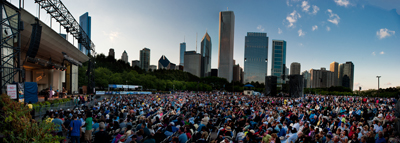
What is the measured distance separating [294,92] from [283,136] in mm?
32426

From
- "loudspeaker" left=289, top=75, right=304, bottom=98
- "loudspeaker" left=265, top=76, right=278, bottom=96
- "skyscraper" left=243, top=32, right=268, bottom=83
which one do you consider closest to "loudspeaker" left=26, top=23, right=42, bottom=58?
"loudspeaker" left=289, top=75, right=304, bottom=98

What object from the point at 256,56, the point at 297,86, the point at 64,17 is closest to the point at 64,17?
the point at 64,17

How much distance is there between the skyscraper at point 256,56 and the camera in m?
170

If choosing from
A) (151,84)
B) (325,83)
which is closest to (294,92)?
(151,84)

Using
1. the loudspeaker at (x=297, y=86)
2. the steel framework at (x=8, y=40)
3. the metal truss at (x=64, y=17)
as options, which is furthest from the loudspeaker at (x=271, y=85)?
the steel framework at (x=8, y=40)

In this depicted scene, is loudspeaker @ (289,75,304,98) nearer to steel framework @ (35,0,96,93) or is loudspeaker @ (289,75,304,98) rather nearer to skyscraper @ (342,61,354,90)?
steel framework @ (35,0,96,93)

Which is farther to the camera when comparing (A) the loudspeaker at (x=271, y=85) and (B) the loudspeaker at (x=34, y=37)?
(A) the loudspeaker at (x=271, y=85)

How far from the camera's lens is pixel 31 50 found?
547 inches

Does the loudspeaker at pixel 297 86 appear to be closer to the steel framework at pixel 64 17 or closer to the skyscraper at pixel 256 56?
the steel framework at pixel 64 17

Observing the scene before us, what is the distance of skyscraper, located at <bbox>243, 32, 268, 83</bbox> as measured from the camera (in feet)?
556

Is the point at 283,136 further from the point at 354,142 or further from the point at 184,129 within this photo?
the point at 184,129

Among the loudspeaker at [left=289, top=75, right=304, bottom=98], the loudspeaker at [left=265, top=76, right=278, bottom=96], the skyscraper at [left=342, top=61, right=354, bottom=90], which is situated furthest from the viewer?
the skyscraper at [left=342, top=61, right=354, bottom=90]

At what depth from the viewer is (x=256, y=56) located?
170 meters

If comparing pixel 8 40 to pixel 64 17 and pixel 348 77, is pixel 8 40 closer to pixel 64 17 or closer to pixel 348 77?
pixel 64 17
